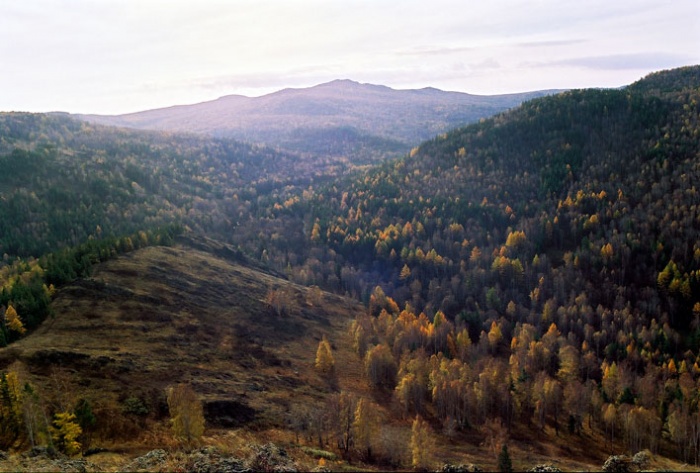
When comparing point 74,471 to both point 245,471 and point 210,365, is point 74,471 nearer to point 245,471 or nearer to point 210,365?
point 245,471

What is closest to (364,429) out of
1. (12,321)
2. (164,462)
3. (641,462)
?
(164,462)

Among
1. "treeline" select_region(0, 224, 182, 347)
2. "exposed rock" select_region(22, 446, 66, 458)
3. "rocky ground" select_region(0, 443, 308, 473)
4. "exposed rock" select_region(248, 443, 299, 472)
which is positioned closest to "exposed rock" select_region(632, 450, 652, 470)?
"rocky ground" select_region(0, 443, 308, 473)

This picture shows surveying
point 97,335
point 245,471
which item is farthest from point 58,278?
point 245,471

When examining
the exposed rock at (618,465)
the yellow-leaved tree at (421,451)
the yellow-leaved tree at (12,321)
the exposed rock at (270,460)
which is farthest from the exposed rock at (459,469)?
the yellow-leaved tree at (12,321)

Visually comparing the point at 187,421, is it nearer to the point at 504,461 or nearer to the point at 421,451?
the point at 421,451

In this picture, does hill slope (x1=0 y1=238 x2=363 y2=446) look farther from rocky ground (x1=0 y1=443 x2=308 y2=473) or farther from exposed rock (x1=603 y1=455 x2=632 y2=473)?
exposed rock (x1=603 y1=455 x2=632 y2=473)

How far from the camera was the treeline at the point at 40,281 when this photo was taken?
95.2 meters

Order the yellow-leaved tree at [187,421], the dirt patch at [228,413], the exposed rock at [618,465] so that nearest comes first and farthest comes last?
the yellow-leaved tree at [187,421]
the exposed rock at [618,465]
the dirt patch at [228,413]

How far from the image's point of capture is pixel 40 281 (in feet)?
366

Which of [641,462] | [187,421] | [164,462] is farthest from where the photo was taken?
[641,462]

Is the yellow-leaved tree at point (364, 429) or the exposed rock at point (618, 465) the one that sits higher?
the yellow-leaved tree at point (364, 429)

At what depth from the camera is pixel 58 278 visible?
119 m

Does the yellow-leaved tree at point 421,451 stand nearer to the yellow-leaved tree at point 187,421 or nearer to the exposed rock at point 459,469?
the exposed rock at point 459,469

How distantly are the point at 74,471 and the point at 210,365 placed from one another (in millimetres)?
54588
